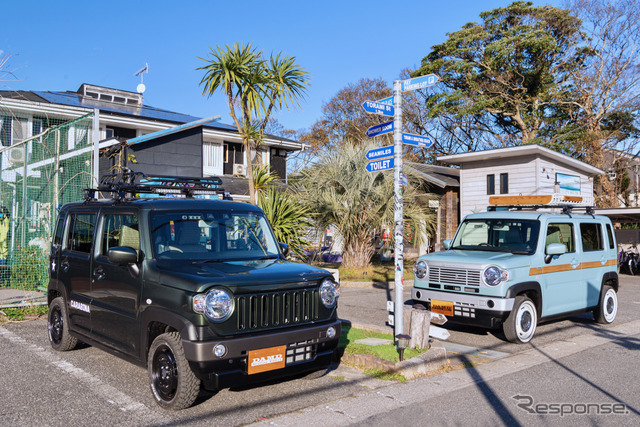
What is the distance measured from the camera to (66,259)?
661 cm

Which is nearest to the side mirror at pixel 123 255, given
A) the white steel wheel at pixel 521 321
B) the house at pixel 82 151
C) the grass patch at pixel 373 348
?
the grass patch at pixel 373 348

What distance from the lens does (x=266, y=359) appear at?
4539 mm

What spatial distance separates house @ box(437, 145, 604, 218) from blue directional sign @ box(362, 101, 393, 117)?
1516 centimetres

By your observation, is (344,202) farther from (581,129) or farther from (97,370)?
(581,129)

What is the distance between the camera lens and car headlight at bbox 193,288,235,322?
4.33 m

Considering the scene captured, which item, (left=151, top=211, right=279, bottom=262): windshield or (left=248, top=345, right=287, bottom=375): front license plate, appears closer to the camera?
(left=248, top=345, right=287, bottom=375): front license plate

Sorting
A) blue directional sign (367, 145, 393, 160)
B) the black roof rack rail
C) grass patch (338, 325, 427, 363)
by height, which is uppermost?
blue directional sign (367, 145, 393, 160)

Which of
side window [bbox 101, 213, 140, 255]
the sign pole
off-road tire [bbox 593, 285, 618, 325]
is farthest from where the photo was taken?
off-road tire [bbox 593, 285, 618, 325]

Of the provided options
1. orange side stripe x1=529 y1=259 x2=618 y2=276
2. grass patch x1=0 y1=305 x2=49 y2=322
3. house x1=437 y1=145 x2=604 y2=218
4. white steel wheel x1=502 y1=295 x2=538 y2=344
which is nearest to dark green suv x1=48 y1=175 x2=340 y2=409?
grass patch x1=0 y1=305 x2=49 y2=322

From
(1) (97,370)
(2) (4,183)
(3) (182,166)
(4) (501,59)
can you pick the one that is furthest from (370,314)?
(4) (501,59)

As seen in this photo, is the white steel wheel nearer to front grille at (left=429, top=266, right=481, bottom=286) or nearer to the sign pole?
front grille at (left=429, top=266, right=481, bottom=286)

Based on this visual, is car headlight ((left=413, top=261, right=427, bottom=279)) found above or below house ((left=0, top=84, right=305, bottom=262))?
below

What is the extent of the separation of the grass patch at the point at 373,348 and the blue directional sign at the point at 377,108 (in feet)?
10.3

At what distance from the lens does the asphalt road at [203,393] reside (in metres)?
4.56
